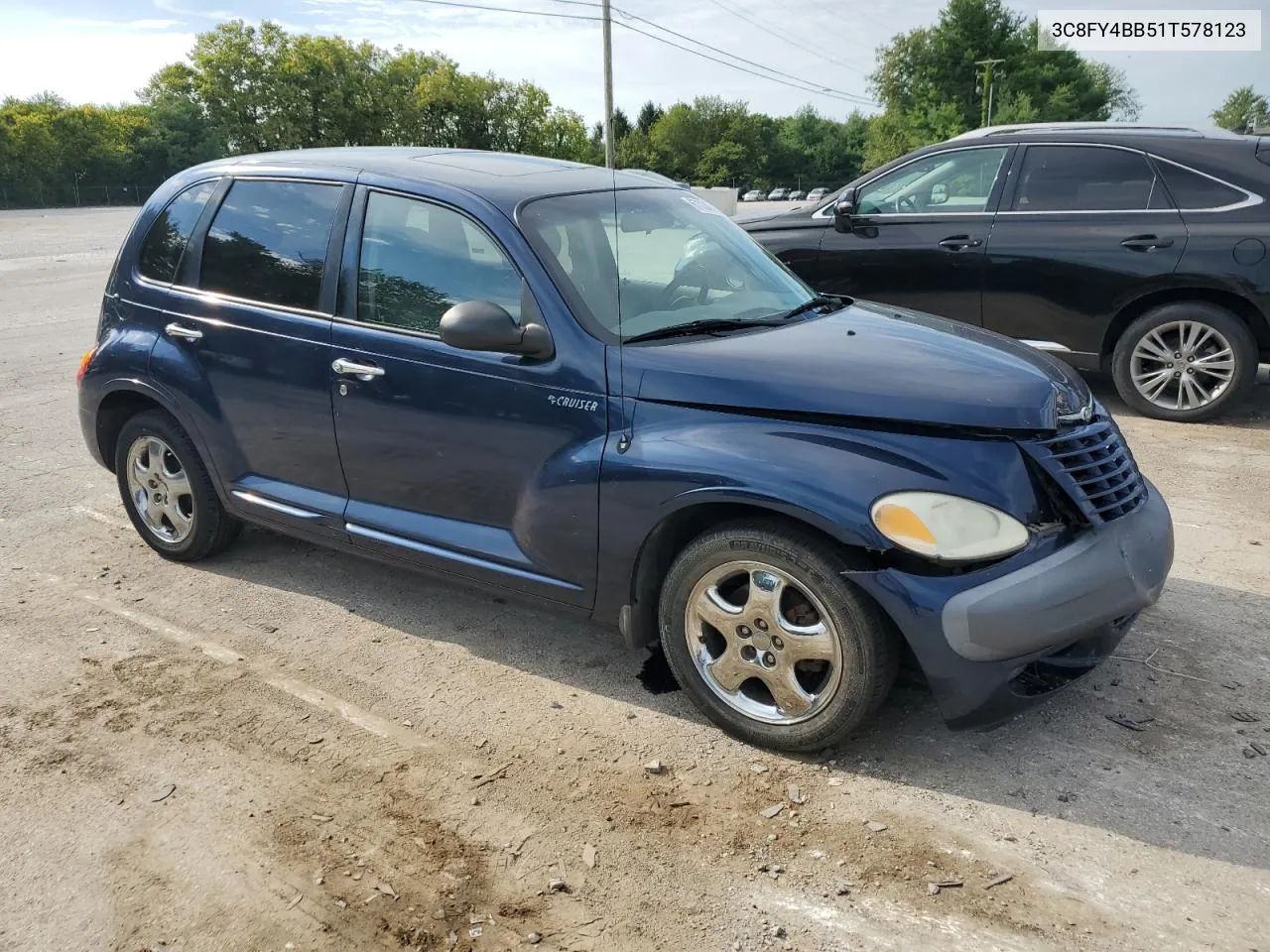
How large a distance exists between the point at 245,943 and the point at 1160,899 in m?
2.34

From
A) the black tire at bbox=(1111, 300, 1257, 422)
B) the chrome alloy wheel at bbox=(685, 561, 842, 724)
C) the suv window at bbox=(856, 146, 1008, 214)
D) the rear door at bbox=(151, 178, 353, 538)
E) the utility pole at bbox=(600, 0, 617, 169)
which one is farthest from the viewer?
the utility pole at bbox=(600, 0, 617, 169)

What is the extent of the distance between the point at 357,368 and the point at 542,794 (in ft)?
5.94

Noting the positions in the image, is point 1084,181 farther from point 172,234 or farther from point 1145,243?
point 172,234

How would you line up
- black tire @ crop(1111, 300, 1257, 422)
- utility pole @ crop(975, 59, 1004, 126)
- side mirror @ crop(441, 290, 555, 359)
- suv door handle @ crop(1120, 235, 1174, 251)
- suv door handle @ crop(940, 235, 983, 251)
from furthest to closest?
utility pole @ crop(975, 59, 1004, 126) < suv door handle @ crop(940, 235, 983, 251) < suv door handle @ crop(1120, 235, 1174, 251) < black tire @ crop(1111, 300, 1257, 422) < side mirror @ crop(441, 290, 555, 359)

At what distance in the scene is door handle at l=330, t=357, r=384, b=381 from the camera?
3979mm

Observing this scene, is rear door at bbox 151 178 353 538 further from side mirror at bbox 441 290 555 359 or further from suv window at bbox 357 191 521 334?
side mirror at bbox 441 290 555 359

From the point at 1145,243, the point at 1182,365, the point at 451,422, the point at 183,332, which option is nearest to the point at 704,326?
the point at 451,422

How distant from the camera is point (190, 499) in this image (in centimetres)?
495

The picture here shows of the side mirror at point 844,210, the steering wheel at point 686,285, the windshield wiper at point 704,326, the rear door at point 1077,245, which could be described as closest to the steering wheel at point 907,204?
the side mirror at point 844,210

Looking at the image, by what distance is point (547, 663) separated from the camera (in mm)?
4055

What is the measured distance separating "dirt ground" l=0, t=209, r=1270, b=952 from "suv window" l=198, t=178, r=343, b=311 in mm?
1399

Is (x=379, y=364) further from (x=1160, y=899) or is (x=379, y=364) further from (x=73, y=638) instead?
(x=1160, y=899)

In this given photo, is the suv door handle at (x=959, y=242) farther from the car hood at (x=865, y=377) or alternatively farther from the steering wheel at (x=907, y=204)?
the car hood at (x=865, y=377)

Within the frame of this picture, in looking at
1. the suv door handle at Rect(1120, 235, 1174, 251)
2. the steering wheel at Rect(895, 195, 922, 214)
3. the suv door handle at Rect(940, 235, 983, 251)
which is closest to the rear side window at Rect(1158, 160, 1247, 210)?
the suv door handle at Rect(1120, 235, 1174, 251)
